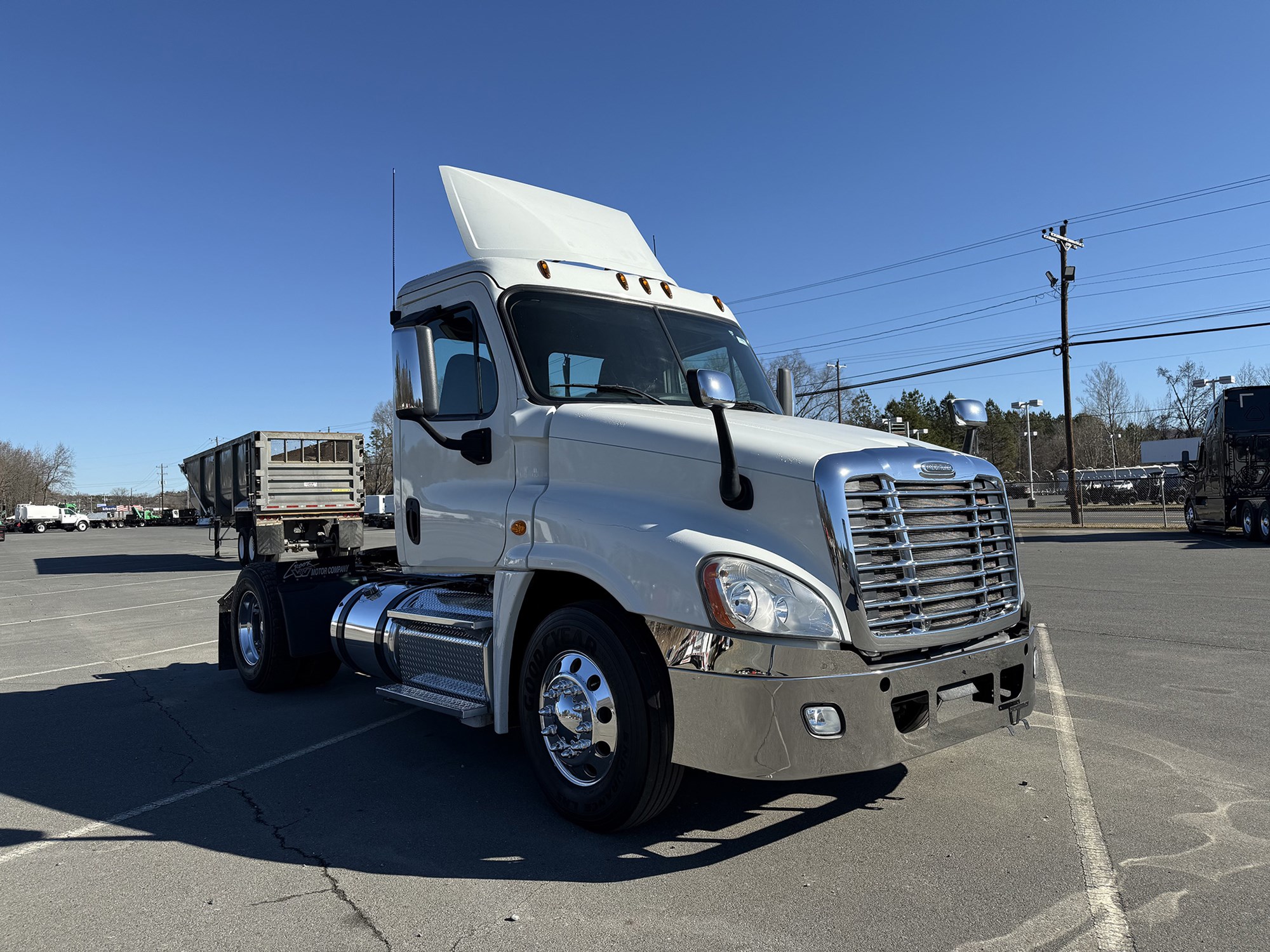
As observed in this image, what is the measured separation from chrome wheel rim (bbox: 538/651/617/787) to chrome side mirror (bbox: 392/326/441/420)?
1.53 m

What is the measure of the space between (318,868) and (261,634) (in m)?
3.74

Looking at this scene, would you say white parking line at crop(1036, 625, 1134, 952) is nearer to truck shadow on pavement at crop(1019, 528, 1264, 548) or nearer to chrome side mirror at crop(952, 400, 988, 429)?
chrome side mirror at crop(952, 400, 988, 429)

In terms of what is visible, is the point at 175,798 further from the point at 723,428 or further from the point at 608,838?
the point at 723,428

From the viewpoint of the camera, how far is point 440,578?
5461 mm

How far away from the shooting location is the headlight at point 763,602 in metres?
3.38

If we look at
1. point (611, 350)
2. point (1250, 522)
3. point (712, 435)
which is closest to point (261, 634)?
point (611, 350)

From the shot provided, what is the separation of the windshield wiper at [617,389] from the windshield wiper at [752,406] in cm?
53

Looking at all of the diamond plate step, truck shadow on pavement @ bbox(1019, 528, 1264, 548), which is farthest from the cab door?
truck shadow on pavement @ bbox(1019, 528, 1264, 548)

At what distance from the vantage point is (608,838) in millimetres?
3891

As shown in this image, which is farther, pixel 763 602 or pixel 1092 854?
pixel 1092 854

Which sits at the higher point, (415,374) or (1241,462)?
(415,374)

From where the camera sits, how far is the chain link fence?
30.5m

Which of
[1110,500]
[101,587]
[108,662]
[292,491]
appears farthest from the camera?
[1110,500]

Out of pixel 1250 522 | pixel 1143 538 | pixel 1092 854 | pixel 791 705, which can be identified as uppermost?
pixel 791 705
